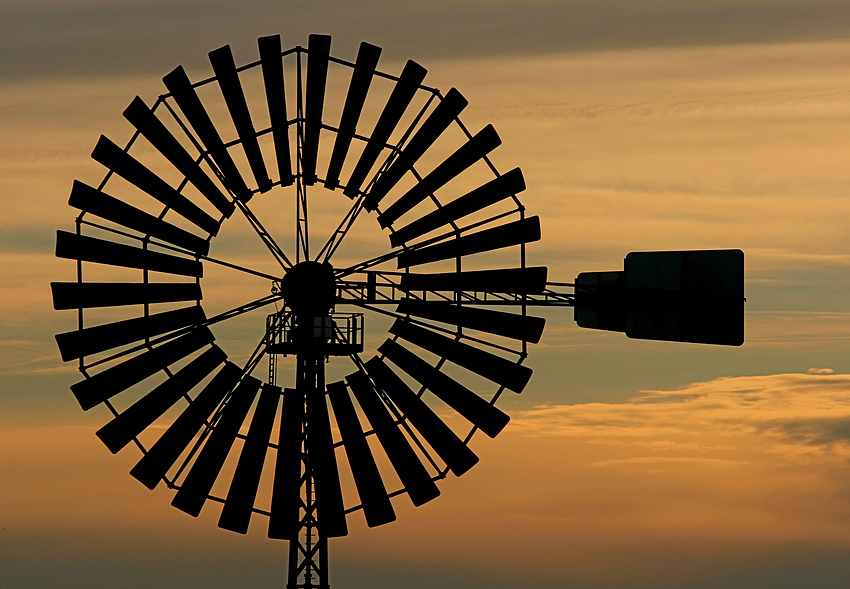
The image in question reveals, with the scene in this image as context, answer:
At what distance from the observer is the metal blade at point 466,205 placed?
19312 mm

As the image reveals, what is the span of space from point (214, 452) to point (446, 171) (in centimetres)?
631

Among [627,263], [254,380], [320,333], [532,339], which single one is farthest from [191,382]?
[627,263]

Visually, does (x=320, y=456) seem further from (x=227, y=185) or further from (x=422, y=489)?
(x=227, y=185)

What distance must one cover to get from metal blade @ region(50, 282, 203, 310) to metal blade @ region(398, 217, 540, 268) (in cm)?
390

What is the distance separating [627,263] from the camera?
2202cm

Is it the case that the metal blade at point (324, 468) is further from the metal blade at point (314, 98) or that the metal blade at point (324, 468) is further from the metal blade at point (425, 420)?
the metal blade at point (314, 98)

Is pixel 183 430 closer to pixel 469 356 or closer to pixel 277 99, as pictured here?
pixel 469 356

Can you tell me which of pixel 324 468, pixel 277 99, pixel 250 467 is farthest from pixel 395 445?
pixel 277 99

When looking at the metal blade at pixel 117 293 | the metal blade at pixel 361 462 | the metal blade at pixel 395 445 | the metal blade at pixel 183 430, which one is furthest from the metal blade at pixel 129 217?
the metal blade at pixel 395 445

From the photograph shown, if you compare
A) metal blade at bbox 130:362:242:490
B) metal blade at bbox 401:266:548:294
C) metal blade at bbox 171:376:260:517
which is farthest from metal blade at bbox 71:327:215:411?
metal blade at bbox 401:266:548:294

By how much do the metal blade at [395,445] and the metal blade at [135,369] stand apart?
2798 millimetres

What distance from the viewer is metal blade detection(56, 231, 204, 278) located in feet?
62.1

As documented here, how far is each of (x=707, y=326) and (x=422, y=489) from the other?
6179 mm

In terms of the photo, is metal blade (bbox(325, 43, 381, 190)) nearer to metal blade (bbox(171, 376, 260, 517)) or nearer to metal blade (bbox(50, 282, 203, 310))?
metal blade (bbox(50, 282, 203, 310))
